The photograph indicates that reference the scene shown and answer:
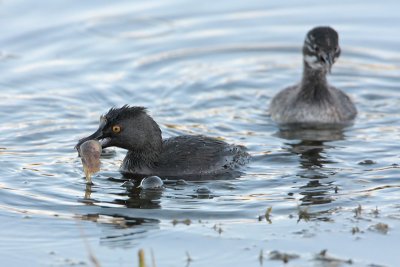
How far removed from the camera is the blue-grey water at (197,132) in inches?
427

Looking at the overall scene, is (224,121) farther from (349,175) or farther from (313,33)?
(349,175)

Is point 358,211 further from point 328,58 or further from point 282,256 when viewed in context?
point 328,58

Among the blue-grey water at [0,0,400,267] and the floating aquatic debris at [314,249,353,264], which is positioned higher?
the blue-grey water at [0,0,400,267]

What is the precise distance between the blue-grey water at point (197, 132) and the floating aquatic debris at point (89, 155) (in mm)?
296

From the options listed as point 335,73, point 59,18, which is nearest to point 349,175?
point 335,73

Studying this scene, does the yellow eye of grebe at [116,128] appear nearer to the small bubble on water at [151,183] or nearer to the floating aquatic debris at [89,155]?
the floating aquatic debris at [89,155]

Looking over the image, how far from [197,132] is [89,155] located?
11.6ft

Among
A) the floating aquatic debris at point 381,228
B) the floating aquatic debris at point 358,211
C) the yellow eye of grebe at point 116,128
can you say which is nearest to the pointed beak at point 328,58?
the yellow eye of grebe at point 116,128

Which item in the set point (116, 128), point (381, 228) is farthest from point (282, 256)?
point (116, 128)

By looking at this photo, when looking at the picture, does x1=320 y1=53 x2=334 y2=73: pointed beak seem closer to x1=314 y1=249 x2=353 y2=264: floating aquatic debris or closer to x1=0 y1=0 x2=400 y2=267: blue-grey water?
x1=0 y1=0 x2=400 y2=267: blue-grey water

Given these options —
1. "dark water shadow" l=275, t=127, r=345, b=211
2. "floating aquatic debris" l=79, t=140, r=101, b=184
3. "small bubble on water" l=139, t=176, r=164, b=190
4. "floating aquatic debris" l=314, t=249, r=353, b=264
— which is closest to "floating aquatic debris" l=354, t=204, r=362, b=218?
"dark water shadow" l=275, t=127, r=345, b=211

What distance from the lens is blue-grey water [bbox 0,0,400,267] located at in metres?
10.8

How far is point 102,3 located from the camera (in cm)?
2191

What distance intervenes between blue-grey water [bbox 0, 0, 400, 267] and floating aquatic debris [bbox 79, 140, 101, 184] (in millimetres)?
296
